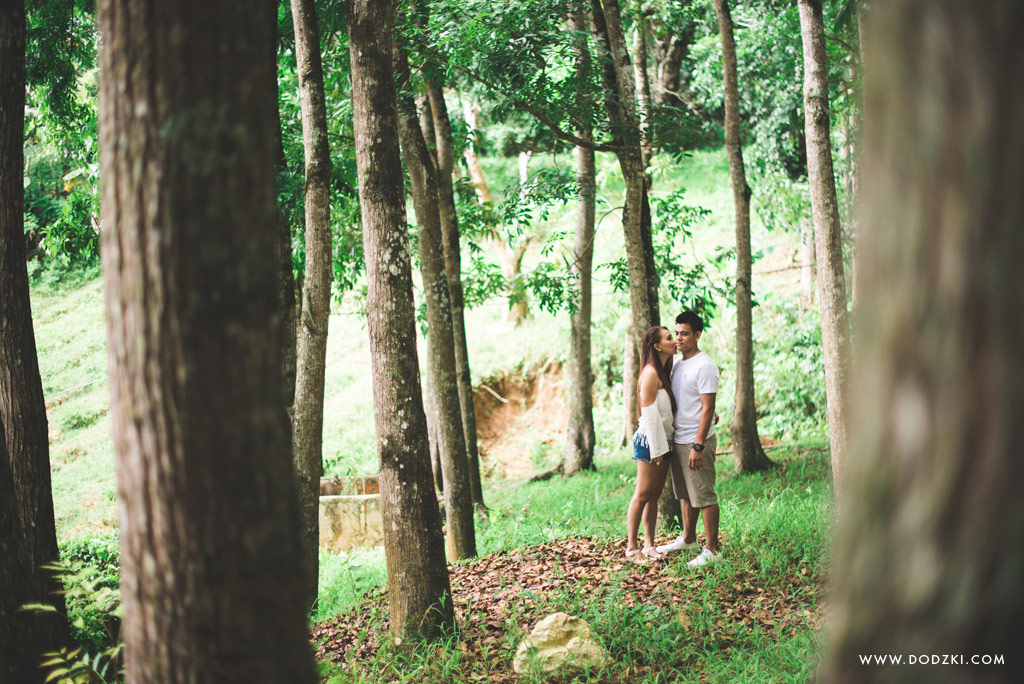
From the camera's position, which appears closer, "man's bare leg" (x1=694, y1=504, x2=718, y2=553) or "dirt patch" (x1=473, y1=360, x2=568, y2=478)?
"man's bare leg" (x1=694, y1=504, x2=718, y2=553)

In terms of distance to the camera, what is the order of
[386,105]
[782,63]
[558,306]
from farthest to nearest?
1. [782,63]
2. [558,306]
3. [386,105]

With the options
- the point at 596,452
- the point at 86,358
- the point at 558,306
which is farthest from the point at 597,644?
the point at 86,358

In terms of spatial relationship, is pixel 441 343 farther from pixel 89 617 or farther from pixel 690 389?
pixel 89 617

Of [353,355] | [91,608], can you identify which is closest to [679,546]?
[91,608]

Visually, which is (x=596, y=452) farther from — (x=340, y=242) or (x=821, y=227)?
(x=821, y=227)

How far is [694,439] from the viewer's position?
6.21 meters

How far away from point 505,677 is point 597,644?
2.07 feet

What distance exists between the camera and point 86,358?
67.7 ft

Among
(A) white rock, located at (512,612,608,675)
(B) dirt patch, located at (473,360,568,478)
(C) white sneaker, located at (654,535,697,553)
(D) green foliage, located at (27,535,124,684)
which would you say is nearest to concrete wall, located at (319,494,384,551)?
(D) green foliage, located at (27,535,124,684)

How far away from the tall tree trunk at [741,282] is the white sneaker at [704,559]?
194 inches

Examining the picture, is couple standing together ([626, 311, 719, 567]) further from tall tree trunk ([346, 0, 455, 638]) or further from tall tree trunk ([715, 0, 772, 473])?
tall tree trunk ([715, 0, 772, 473])

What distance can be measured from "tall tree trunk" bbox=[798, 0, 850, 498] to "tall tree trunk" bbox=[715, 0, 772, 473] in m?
4.31

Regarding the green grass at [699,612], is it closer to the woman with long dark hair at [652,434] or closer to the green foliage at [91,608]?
the woman with long dark hair at [652,434]

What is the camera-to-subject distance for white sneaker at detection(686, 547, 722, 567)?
5877 mm
